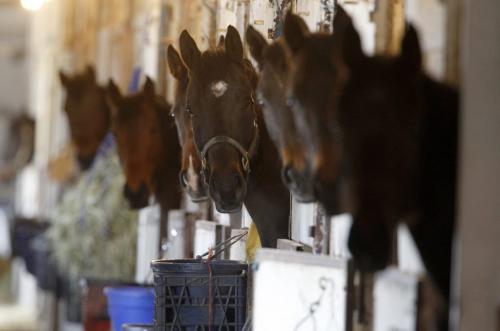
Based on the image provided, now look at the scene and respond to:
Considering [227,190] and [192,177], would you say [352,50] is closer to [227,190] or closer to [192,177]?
[227,190]

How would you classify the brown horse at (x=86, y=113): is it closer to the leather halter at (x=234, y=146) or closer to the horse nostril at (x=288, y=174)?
the leather halter at (x=234, y=146)

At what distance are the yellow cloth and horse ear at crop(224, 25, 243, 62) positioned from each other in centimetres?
83

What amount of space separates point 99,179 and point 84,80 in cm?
93

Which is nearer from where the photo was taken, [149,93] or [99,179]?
[149,93]

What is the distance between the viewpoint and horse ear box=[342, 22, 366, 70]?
3.21 meters

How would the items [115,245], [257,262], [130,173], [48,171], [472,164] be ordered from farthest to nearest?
[48,171]
[115,245]
[130,173]
[257,262]
[472,164]

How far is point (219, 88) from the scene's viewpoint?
189 inches

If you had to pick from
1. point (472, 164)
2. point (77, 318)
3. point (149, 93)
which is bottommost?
point (77, 318)

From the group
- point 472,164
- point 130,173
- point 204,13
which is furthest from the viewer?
→ point 130,173

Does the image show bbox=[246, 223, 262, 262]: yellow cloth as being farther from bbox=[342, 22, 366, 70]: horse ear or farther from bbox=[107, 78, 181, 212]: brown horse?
bbox=[342, 22, 366, 70]: horse ear

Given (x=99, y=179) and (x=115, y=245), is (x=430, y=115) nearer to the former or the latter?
(x=115, y=245)

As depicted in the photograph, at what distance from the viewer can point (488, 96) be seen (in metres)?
3.06

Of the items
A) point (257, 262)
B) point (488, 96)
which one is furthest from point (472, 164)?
point (257, 262)

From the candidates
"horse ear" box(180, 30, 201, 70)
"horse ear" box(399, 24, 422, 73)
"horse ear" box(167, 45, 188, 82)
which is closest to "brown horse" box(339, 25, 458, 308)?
"horse ear" box(399, 24, 422, 73)
